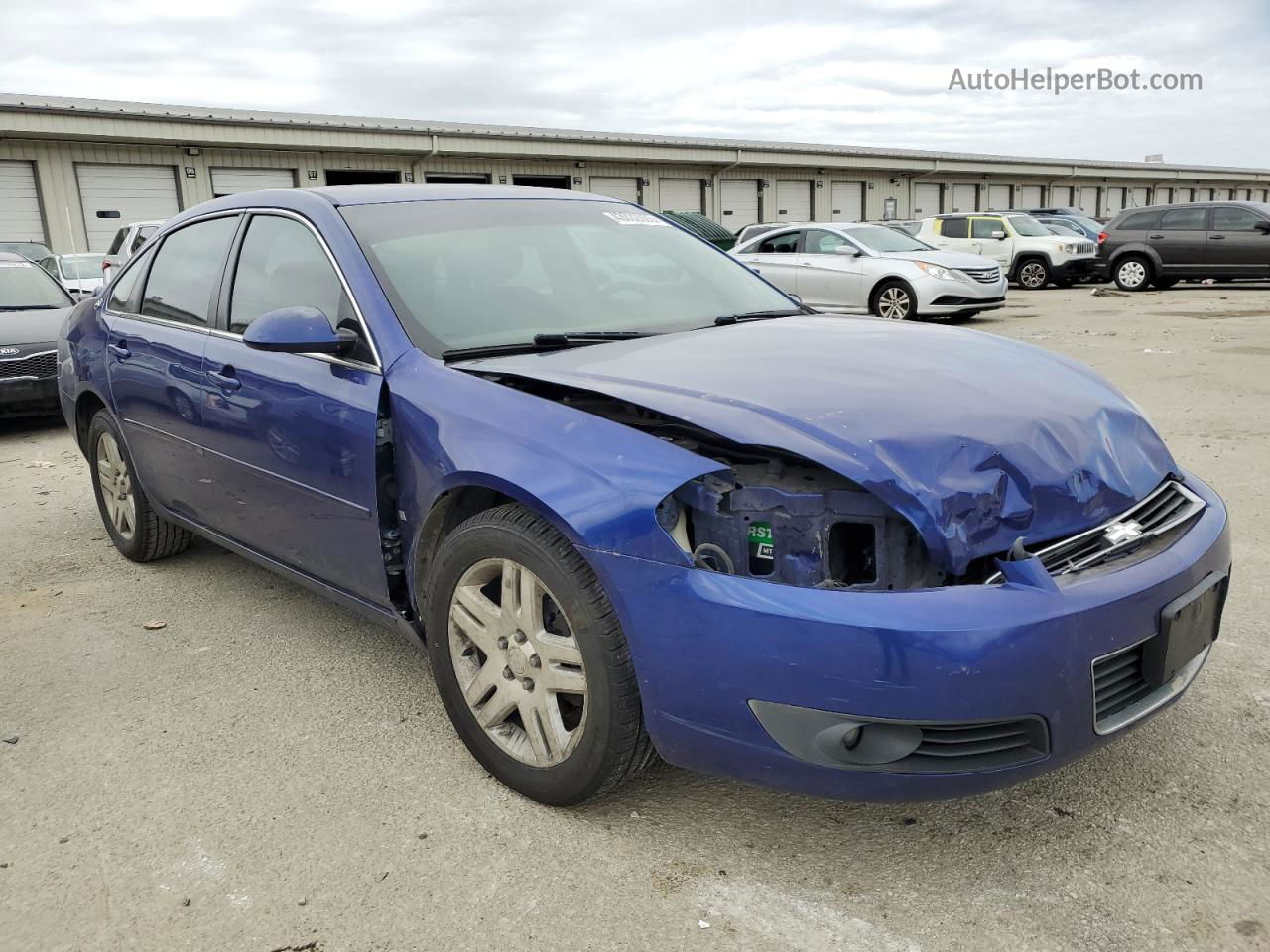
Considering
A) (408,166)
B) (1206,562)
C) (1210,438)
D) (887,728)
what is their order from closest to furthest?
(887,728)
(1206,562)
(1210,438)
(408,166)

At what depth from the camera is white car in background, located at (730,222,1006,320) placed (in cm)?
1383

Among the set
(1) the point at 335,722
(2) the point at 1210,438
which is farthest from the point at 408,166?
(1) the point at 335,722

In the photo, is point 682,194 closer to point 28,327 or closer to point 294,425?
point 28,327

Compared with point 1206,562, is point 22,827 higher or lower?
lower

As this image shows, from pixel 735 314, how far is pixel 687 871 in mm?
1884

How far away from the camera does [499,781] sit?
275 cm

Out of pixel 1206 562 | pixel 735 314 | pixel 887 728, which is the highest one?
pixel 735 314

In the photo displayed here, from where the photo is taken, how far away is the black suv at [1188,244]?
59.1ft

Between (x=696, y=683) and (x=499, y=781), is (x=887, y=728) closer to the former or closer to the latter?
(x=696, y=683)

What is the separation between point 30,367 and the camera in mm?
8227

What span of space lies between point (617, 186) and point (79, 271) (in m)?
18.4

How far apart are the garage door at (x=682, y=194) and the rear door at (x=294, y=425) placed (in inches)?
1191

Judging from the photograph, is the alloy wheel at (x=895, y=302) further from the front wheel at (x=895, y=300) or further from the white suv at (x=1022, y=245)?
the white suv at (x=1022, y=245)

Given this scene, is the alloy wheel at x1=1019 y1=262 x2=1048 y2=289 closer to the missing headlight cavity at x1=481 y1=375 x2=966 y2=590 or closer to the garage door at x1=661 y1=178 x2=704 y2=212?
the garage door at x1=661 y1=178 x2=704 y2=212
